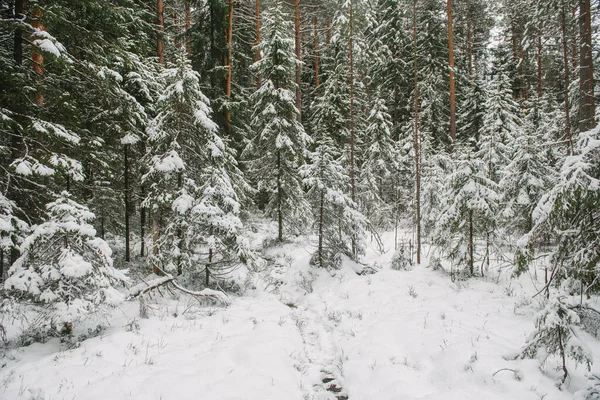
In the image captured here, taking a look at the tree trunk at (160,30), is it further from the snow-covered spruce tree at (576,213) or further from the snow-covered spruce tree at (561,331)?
the snow-covered spruce tree at (561,331)

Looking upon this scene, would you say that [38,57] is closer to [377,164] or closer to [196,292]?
[196,292]

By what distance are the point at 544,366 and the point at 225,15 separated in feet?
62.0

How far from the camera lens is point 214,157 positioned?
10.9 m

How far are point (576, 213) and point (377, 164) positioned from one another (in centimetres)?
1832

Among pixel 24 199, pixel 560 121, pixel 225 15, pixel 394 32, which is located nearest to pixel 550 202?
pixel 24 199

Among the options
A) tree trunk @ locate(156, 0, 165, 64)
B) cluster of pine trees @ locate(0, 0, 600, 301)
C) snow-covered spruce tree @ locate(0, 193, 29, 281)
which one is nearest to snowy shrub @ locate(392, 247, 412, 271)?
cluster of pine trees @ locate(0, 0, 600, 301)

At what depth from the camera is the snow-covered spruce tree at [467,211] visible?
10.1 meters

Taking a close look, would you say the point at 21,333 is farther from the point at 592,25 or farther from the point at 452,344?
the point at 592,25

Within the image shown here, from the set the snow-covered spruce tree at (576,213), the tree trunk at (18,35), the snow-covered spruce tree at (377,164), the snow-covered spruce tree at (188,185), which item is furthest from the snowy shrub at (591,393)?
the snow-covered spruce tree at (377,164)

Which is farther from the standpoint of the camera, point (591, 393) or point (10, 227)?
point (10, 227)

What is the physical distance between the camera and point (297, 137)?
15922 mm

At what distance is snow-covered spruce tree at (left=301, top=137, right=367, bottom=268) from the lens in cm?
1201

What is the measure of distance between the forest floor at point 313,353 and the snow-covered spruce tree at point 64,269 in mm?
837

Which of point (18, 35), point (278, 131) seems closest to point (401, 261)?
point (278, 131)
